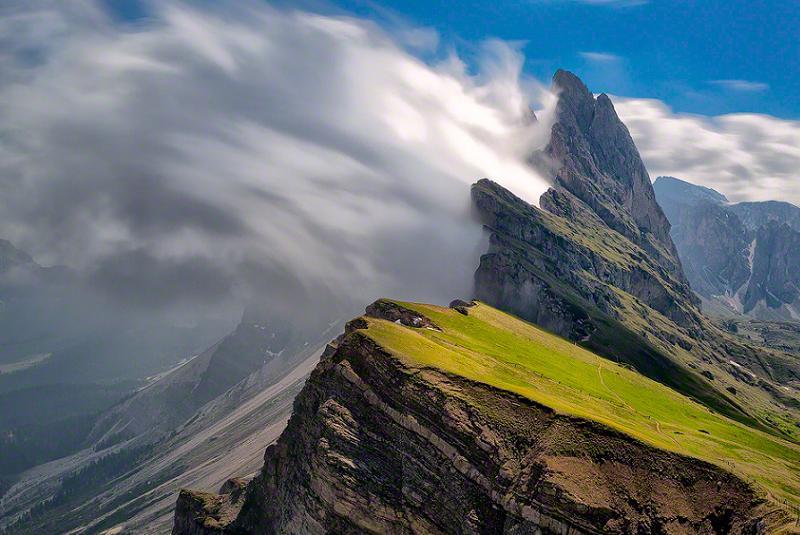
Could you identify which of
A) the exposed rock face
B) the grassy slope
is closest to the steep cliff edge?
the grassy slope

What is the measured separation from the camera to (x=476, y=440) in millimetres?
84438

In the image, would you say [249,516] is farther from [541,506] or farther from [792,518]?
[792,518]

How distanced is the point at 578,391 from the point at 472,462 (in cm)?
6393

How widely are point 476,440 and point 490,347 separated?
65146 mm

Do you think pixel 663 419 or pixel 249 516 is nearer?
pixel 249 516

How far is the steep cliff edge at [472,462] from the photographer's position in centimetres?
7312

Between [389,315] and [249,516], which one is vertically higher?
[389,315]

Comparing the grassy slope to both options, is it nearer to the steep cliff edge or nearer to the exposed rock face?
the steep cliff edge

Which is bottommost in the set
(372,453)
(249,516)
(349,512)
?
(249,516)

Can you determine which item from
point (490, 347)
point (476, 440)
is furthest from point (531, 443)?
point (490, 347)

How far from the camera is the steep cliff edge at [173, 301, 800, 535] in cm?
7312

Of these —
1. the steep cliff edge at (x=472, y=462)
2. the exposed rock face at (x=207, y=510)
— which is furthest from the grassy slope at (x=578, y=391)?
the exposed rock face at (x=207, y=510)

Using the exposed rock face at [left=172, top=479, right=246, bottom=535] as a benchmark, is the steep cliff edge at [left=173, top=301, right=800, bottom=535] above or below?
above

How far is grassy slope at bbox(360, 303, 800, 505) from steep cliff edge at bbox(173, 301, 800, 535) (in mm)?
825
